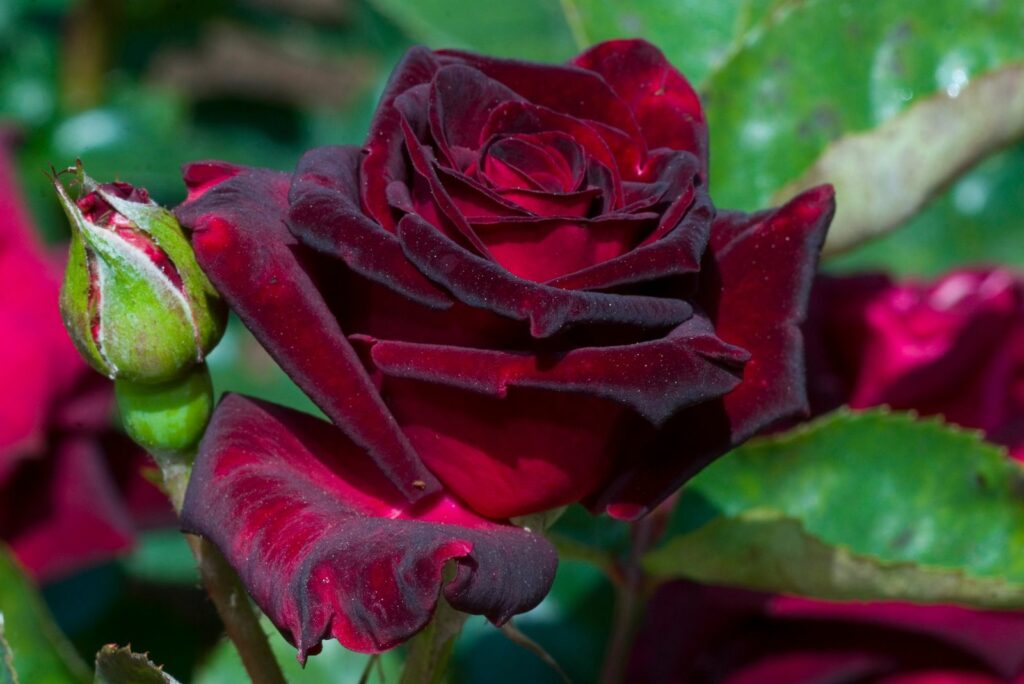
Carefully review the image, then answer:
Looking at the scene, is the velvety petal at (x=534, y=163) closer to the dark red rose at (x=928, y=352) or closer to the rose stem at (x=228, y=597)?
the rose stem at (x=228, y=597)

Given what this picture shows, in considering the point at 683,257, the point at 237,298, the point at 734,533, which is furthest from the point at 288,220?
the point at 734,533

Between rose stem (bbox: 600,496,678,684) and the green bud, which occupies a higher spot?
the green bud

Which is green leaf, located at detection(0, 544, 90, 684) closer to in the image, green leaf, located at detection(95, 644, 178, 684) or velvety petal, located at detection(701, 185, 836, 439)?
green leaf, located at detection(95, 644, 178, 684)

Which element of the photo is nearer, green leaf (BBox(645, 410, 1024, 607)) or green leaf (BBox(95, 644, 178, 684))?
green leaf (BBox(95, 644, 178, 684))

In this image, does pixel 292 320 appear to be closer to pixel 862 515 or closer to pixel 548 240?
pixel 548 240

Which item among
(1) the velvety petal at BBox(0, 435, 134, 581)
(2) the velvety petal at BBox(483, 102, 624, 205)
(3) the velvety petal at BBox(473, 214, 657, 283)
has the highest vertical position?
(2) the velvety petal at BBox(483, 102, 624, 205)

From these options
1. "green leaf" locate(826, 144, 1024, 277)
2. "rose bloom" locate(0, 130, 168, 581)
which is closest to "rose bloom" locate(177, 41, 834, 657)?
"rose bloom" locate(0, 130, 168, 581)

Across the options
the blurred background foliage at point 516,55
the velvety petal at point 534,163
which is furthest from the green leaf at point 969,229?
the velvety petal at point 534,163

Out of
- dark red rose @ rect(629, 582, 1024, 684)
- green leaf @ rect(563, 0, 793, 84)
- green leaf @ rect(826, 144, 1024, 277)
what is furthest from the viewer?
green leaf @ rect(826, 144, 1024, 277)
